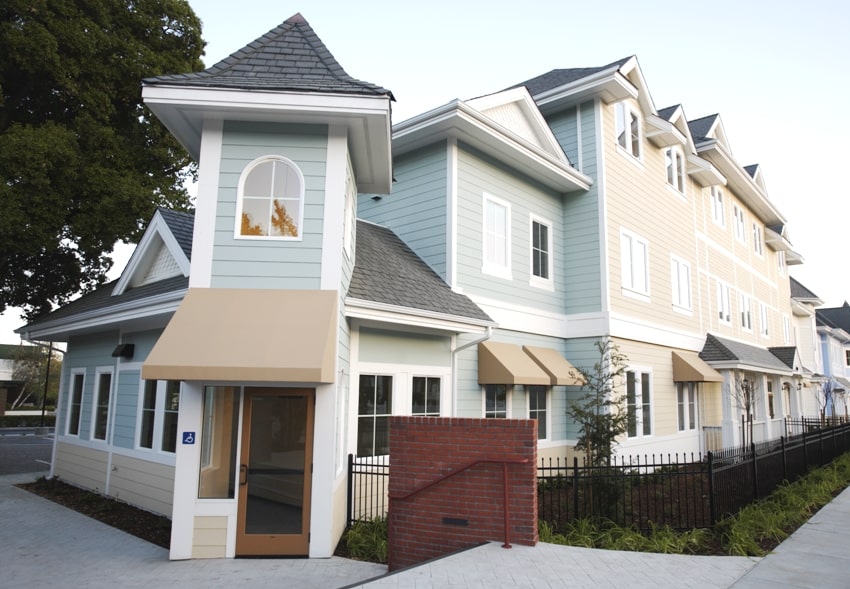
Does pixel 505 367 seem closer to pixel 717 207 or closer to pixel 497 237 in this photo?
pixel 497 237

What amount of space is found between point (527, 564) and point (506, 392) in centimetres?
690

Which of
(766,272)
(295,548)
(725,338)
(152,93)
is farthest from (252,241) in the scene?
(766,272)

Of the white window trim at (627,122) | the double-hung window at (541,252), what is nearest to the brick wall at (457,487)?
the double-hung window at (541,252)

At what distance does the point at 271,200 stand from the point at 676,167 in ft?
52.4

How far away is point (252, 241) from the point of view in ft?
26.8

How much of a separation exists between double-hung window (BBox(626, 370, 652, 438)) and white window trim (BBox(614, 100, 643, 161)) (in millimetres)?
6255

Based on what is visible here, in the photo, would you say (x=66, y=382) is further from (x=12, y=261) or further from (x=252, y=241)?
(x=252, y=241)

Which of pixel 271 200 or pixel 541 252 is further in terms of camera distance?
pixel 541 252

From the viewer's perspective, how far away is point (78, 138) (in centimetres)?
1670

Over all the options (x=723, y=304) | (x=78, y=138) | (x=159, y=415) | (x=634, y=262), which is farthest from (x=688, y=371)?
(x=78, y=138)

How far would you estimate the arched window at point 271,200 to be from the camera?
825 centimetres

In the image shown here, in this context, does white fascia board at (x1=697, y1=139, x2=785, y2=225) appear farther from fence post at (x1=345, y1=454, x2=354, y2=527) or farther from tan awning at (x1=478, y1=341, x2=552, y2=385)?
fence post at (x1=345, y1=454, x2=354, y2=527)

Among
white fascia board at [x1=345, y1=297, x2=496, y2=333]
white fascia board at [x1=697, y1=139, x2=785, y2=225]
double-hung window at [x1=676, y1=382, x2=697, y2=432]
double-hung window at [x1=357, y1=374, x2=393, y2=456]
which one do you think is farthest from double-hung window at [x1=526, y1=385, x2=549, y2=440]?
white fascia board at [x1=697, y1=139, x2=785, y2=225]

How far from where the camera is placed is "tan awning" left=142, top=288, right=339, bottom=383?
6965 mm
